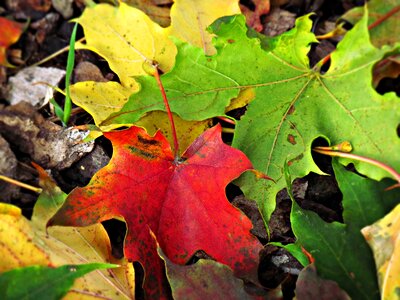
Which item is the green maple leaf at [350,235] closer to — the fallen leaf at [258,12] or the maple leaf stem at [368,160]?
the maple leaf stem at [368,160]

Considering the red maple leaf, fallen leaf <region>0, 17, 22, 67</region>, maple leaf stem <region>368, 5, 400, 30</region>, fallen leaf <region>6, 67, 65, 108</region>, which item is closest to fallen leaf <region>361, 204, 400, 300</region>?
the red maple leaf

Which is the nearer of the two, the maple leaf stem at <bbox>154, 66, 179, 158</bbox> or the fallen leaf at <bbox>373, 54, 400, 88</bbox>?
the maple leaf stem at <bbox>154, 66, 179, 158</bbox>

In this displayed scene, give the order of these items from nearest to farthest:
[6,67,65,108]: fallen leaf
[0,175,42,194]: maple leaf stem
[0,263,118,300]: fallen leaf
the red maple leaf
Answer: [0,263,118,300]: fallen leaf
the red maple leaf
[0,175,42,194]: maple leaf stem
[6,67,65,108]: fallen leaf

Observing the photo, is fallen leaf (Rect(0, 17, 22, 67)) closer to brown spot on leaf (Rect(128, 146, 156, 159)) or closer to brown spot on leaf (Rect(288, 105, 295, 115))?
brown spot on leaf (Rect(128, 146, 156, 159))

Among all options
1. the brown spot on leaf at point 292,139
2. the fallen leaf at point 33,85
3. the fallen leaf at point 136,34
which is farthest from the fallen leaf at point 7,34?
the brown spot on leaf at point 292,139

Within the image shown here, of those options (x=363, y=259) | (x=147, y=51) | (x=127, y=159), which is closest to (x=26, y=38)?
(x=147, y=51)
